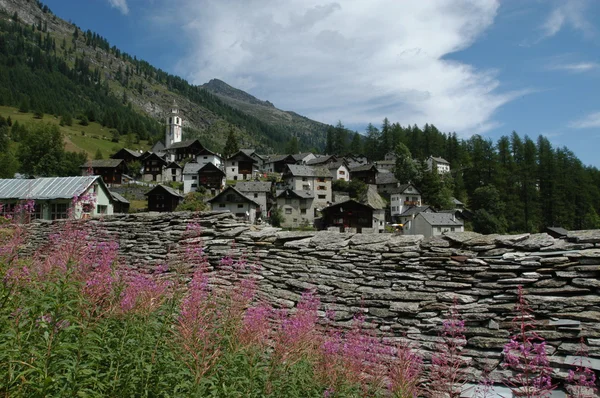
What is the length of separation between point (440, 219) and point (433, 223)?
2292mm

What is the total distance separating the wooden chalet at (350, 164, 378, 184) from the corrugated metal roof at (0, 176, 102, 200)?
2806 inches

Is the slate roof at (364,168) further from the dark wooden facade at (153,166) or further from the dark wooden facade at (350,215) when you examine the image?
the dark wooden facade at (153,166)

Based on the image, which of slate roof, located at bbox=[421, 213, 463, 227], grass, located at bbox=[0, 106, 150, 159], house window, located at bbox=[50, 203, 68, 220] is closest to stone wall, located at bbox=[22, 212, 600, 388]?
house window, located at bbox=[50, 203, 68, 220]

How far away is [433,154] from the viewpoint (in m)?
110

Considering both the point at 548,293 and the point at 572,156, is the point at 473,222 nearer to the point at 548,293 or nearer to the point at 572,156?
the point at 572,156

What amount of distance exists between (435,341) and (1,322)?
577 cm

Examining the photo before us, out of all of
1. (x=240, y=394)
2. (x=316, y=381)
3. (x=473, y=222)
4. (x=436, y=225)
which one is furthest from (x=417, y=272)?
(x=473, y=222)

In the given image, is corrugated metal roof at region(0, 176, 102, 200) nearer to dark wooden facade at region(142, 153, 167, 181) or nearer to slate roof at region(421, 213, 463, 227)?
slate roof at region(421, 213, 463, 227)

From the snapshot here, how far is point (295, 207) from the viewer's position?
60969mm

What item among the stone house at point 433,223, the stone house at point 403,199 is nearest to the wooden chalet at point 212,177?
the stone house at point 403,199

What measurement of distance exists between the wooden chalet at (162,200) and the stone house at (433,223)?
37692 mm

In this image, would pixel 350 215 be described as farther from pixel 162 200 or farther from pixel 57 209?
pixel 57 209

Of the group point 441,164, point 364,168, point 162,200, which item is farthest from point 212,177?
point 441,164

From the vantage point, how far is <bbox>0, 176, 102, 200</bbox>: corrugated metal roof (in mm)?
17422
